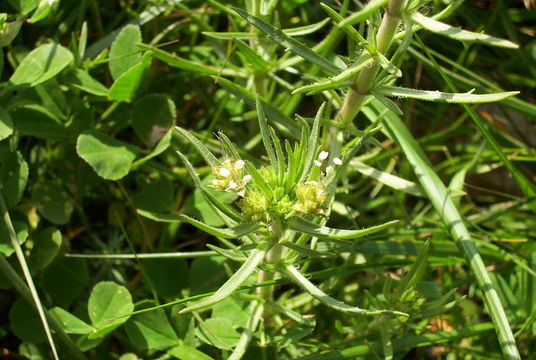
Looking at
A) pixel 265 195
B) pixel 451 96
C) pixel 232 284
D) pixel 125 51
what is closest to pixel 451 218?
pixel 451 96

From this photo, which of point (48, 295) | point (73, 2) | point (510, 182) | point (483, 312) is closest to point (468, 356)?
point (483, 312)

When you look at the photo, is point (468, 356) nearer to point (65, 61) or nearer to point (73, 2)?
point (65, 61)

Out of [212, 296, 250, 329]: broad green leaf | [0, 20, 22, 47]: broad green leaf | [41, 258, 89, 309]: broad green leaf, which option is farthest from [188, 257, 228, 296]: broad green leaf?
[0, 20, 22, 47]: broad green leaf

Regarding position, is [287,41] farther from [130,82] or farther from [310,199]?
[130,82]

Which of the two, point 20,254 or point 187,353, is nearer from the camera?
point 20,254

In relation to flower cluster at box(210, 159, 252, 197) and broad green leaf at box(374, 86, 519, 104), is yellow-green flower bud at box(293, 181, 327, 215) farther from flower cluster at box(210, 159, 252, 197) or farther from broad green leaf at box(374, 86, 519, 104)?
broad green leaf at box(374, 86, 519, 104)

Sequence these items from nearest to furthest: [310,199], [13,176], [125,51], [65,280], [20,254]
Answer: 1. [310,199]
2. [20,254]
3. [13,176]
4. [65,280]
5. [125,51]

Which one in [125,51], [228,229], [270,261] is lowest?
[270,261]
